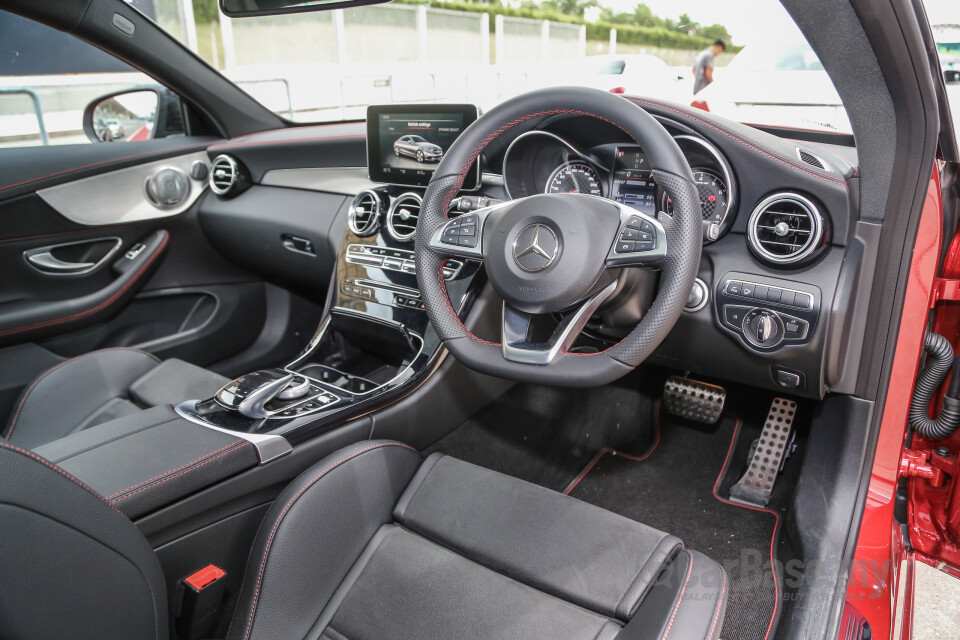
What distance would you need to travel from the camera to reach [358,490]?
1257mm

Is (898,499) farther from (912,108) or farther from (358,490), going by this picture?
(358,490)

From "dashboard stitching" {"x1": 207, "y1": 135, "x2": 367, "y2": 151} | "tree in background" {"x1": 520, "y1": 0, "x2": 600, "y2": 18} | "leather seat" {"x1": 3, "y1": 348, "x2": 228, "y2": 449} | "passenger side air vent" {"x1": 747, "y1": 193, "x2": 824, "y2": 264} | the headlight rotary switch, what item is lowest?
"leather seat" {"x1": 3, "y1": 348, "x2": 228, "y2": 449}

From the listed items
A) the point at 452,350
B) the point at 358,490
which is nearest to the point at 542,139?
the point at 452,350

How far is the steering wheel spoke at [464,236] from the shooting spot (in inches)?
49.8

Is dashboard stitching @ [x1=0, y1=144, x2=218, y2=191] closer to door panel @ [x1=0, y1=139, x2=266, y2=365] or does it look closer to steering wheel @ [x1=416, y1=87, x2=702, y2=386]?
door panel @ [x1=0, y1=139, x2=266, y2=365]

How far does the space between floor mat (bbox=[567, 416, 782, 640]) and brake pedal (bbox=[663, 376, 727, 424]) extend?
0.37ft

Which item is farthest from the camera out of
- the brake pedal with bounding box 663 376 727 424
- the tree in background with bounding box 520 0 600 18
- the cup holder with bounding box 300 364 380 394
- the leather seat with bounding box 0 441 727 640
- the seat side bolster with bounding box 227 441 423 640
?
the tree in background with bounding box 520 0 600 18

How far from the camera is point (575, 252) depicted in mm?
1134

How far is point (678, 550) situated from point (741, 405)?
114 centimetres

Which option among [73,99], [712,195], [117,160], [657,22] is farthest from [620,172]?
[657,22]

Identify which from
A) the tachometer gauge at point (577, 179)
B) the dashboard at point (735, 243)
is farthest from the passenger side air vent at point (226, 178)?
the tachometer gauge at point (577, 179)

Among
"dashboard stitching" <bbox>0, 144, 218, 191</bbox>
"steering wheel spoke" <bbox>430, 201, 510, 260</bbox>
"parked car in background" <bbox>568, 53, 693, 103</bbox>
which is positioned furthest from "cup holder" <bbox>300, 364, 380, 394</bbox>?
"parked car in background" <bbox>568, 53, 693, 103</bbox>

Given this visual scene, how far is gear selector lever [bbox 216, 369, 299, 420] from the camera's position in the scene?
149 cm

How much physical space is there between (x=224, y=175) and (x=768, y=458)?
223 centimetres
